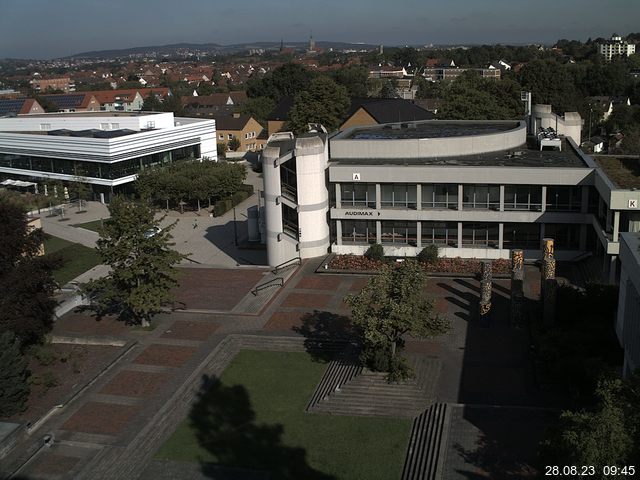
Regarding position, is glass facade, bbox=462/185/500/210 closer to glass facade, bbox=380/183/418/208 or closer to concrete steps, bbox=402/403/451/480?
glass facade, bbox=380/183/418/208

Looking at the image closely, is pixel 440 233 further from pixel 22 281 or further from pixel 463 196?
pixel 22 281

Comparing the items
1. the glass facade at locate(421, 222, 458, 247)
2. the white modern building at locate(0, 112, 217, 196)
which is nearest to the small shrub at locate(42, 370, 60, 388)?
the glass facade at locate(421, 222, 458, 247)

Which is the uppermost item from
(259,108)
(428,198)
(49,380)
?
(259,108)

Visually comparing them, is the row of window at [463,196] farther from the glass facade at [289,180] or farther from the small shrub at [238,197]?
the small shrub at [238,197]

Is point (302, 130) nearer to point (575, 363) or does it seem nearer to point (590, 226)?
point (590, 226)

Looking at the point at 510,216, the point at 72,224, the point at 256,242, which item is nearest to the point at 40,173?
the point at 72,224

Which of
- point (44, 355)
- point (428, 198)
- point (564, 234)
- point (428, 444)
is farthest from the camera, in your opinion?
point (428, 198)

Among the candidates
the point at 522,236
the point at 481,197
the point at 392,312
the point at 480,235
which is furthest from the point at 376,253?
the point at 392,312
